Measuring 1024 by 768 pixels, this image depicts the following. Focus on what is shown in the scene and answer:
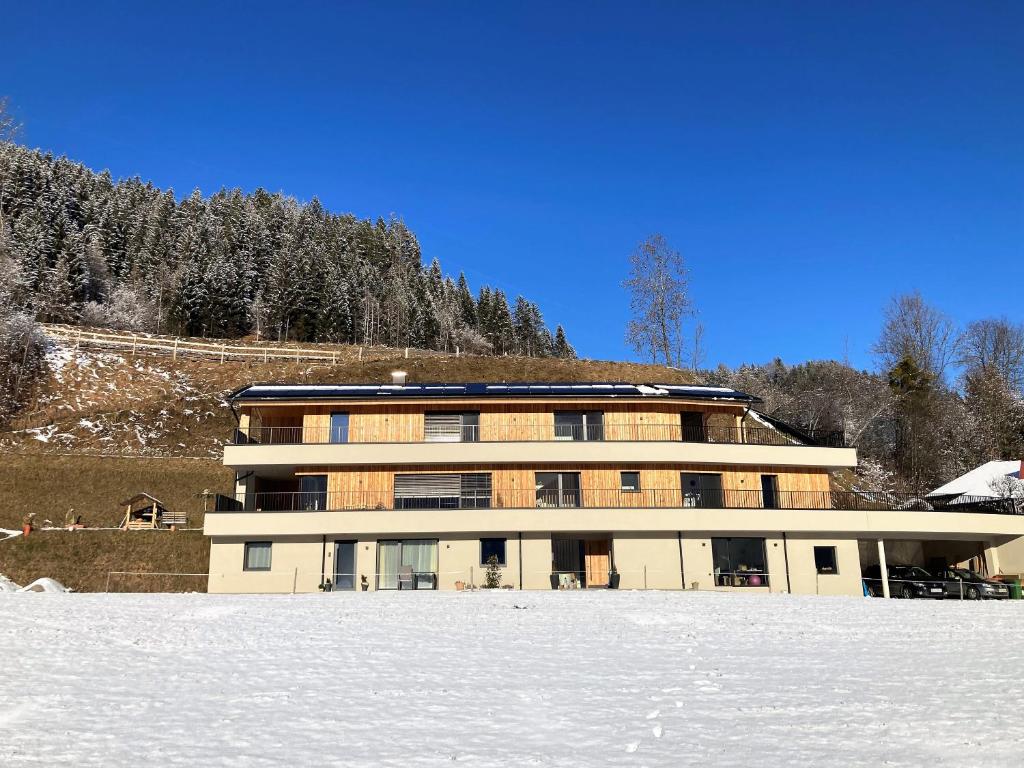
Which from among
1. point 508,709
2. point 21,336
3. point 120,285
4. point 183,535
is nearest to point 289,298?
point 120,285

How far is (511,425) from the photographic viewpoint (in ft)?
119

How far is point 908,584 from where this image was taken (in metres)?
35.2

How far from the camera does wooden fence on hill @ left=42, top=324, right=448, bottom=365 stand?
6969 centimetres

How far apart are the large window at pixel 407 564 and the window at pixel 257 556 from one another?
483cm

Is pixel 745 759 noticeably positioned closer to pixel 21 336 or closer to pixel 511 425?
pixel 511 425

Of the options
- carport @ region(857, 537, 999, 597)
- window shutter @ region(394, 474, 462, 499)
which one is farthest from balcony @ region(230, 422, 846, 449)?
carport @ region(857, 537, 999, 597)

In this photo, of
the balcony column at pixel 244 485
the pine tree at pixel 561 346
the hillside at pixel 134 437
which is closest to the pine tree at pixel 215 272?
the pine tree at pixel 561 346

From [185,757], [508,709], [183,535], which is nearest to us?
[185,757]

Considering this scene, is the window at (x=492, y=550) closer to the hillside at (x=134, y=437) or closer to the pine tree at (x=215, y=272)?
the hillside at (x=134, y=437)

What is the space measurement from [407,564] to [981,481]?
38008 mm

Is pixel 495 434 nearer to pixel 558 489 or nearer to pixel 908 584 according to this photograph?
pixel 558 489

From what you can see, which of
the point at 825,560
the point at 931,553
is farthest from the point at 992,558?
the point at 825,560

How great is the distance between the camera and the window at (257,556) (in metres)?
33.3

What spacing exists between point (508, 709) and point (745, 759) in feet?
13.1
